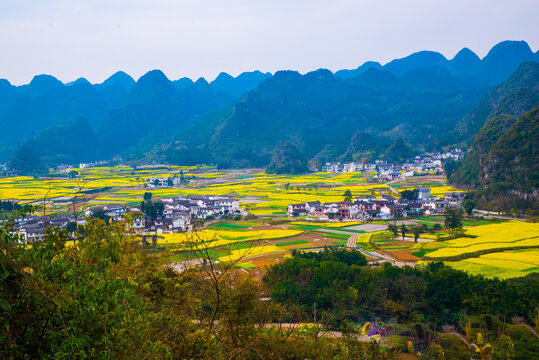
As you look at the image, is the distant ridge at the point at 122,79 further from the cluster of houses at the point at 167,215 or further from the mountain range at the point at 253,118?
the cluster of houses at the point at 167,215

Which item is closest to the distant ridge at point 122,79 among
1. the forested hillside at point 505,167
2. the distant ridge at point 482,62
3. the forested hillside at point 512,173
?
the distant ridge at point 482,62

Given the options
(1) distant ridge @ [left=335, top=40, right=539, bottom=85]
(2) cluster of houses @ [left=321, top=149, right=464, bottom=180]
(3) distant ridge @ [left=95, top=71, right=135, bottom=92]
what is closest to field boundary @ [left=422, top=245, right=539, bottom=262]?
(2) cluster of houses @ [left=321, top=149, right=464, bottom=180]

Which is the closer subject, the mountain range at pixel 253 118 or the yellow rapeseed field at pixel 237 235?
the yellow rapeseed field at pixel 237 235

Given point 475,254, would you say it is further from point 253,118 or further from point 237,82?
point 237,82

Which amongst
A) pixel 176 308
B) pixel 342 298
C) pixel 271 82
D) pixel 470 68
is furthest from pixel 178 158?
pixel 470 68

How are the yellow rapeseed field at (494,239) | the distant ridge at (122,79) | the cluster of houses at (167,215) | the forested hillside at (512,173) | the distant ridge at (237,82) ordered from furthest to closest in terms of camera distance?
1. the distant ridge at (237,82)
2. the distant ridge at (122,79)
3. the forested hillside at (512,173)
4. the cluster of houses at (167,215)
5. the yellow rapeseed field at (494,239)

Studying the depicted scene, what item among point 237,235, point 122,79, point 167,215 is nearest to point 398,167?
point 167,215

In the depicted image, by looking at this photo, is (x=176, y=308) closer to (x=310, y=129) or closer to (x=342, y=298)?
(x=342, y=298)
